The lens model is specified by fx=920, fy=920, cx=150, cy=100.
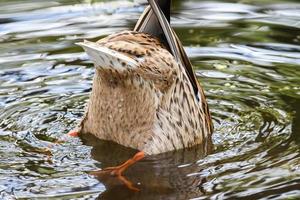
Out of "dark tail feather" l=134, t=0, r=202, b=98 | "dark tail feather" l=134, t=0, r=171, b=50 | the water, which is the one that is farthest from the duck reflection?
"dark tail feather" l=134, t=0, r=171, b=50

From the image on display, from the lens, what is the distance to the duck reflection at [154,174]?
242 inches

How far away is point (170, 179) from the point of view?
6.40 meters

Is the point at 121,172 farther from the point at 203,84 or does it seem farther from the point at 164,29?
the point at 203,84

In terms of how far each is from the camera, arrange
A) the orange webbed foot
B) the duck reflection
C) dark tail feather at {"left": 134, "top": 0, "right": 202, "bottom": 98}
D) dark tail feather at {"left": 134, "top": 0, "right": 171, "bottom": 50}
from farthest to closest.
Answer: the orange webbed foot → dark tail feather at {"left": 134, "top": 0, "right": 171, "bottom": 50} → dark tail feather at {"left": 134, "top": 0, "right": 202, "bottom": 98} → the duck reflection

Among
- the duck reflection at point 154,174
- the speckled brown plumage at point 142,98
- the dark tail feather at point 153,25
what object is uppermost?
the dark tail feather at point 153,25

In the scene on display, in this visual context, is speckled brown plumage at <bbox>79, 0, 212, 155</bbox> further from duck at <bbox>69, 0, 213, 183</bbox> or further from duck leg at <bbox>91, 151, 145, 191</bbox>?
duck leg at <bbox>91, 151, 145, 191</bbox>

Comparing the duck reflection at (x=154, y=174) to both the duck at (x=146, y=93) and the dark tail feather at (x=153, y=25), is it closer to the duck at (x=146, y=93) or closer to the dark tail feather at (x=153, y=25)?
the duck at (x=146, y=93)

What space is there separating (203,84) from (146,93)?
5.52 feet

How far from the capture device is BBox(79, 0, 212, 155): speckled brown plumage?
6605 millimetres

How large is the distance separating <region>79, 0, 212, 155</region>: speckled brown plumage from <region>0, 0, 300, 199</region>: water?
0.47ft

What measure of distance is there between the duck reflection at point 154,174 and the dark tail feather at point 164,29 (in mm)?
677

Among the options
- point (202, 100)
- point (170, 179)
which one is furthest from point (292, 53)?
point (170, 179)

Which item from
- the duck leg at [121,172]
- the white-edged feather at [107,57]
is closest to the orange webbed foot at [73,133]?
the duck leg at [121,172]

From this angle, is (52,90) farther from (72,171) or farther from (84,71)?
(72,171)
